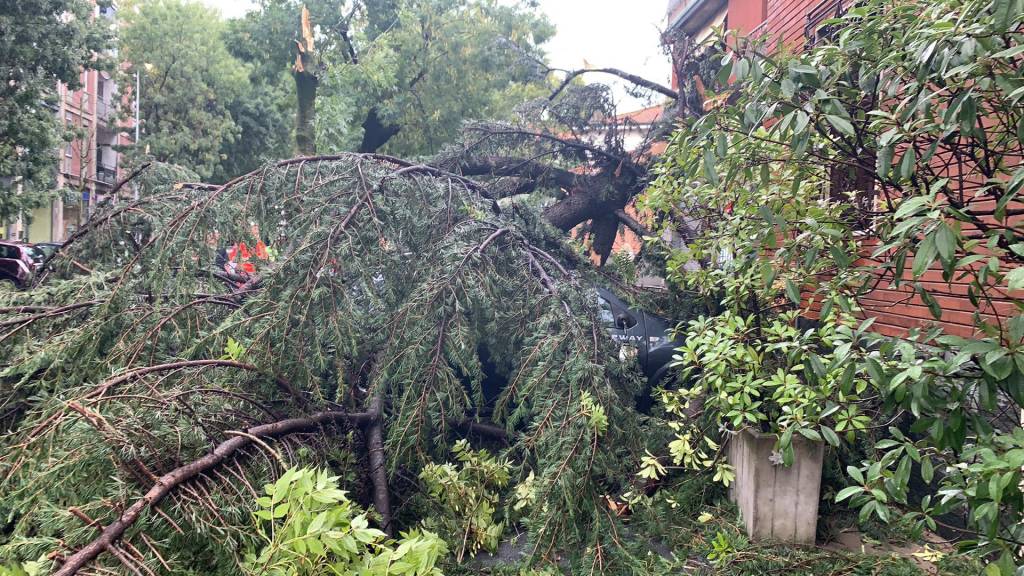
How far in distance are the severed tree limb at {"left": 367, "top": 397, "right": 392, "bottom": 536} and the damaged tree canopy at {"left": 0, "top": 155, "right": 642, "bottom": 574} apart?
35 mm

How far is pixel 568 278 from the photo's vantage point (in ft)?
14.2

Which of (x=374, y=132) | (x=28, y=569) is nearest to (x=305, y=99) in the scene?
(x=374, y=132)

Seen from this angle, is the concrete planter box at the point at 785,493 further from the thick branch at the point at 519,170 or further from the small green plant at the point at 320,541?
the thick branch at the point at 519,170

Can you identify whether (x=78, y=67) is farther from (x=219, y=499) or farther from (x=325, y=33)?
(x=219, y=499)

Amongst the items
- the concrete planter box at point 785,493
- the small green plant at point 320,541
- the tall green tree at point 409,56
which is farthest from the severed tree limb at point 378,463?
the tall green tree at point 409,56

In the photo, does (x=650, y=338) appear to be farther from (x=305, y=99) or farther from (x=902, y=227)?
(x=305, y=99)

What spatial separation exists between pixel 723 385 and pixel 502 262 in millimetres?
1598

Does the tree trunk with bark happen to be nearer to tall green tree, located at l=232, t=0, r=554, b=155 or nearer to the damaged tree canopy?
tall green tree, located at l=232, t=0, r=554, b=155

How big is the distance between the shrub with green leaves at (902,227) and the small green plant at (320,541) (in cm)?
144

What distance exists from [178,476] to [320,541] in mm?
988

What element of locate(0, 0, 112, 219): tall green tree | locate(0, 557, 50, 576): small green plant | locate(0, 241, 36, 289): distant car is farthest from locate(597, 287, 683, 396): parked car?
locate(0, 0, 112, 219): tall green tree

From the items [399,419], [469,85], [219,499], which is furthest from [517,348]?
[469,85]

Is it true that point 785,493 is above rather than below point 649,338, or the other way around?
below

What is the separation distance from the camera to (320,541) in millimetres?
1889
